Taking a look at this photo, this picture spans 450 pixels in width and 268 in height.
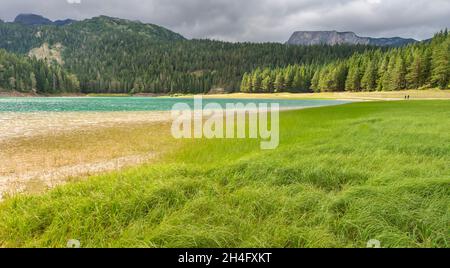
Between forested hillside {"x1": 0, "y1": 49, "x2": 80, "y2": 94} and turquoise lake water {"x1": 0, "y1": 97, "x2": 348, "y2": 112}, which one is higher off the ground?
forested hillside {"x1": 0, "y1": 49, "x2": 80, "y2": 94}

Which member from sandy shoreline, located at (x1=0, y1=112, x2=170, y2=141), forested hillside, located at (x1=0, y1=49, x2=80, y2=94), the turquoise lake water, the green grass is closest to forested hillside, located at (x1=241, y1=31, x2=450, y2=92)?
the turquoise lake water

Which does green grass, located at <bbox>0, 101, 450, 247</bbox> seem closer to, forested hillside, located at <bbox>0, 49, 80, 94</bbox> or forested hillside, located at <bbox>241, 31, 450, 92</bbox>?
forested hillside, located at <bbox>241, 31, 450, 92</bbox>

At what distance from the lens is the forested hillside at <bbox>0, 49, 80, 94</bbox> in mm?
114769

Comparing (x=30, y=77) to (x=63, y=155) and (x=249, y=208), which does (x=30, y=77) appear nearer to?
(x=63, y=155)

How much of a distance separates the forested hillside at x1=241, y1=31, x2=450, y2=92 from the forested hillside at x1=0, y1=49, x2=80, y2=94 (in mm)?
114239

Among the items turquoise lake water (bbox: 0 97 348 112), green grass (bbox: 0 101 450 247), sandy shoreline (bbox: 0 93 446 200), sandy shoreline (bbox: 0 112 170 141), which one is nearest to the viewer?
green grass (bbox: 0 101 450 247)
